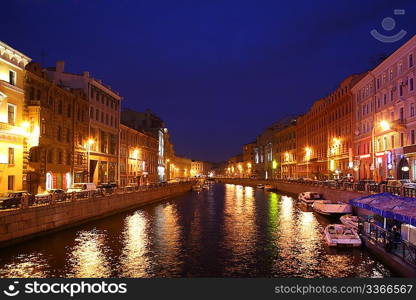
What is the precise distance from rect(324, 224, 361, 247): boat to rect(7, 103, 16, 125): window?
107 ft

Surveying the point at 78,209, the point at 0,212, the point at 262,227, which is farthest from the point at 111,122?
the point at 0,212

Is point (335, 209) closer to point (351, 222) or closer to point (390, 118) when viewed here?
point (351, 222)

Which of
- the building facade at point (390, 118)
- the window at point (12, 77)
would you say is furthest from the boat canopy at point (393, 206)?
the window at point (12, 77)

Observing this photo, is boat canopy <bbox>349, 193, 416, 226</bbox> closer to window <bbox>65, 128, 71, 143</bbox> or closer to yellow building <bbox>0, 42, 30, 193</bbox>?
yellow building <bbox>0, 42, 30, 193</bbox>

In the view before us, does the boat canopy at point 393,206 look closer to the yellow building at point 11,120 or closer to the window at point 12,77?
the yellow building at point 11,120

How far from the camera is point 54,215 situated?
3312cm

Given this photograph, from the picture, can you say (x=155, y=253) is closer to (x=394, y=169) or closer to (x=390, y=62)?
(x=394, y=169)

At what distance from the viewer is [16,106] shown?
42250mm

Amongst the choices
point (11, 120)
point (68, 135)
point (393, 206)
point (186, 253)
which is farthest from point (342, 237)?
point (68, 135)

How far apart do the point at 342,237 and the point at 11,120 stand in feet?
111

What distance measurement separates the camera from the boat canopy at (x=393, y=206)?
2112cm

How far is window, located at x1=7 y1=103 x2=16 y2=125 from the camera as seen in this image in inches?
1615

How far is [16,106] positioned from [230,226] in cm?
2561

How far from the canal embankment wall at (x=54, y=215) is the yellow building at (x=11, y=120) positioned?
26.3ft
